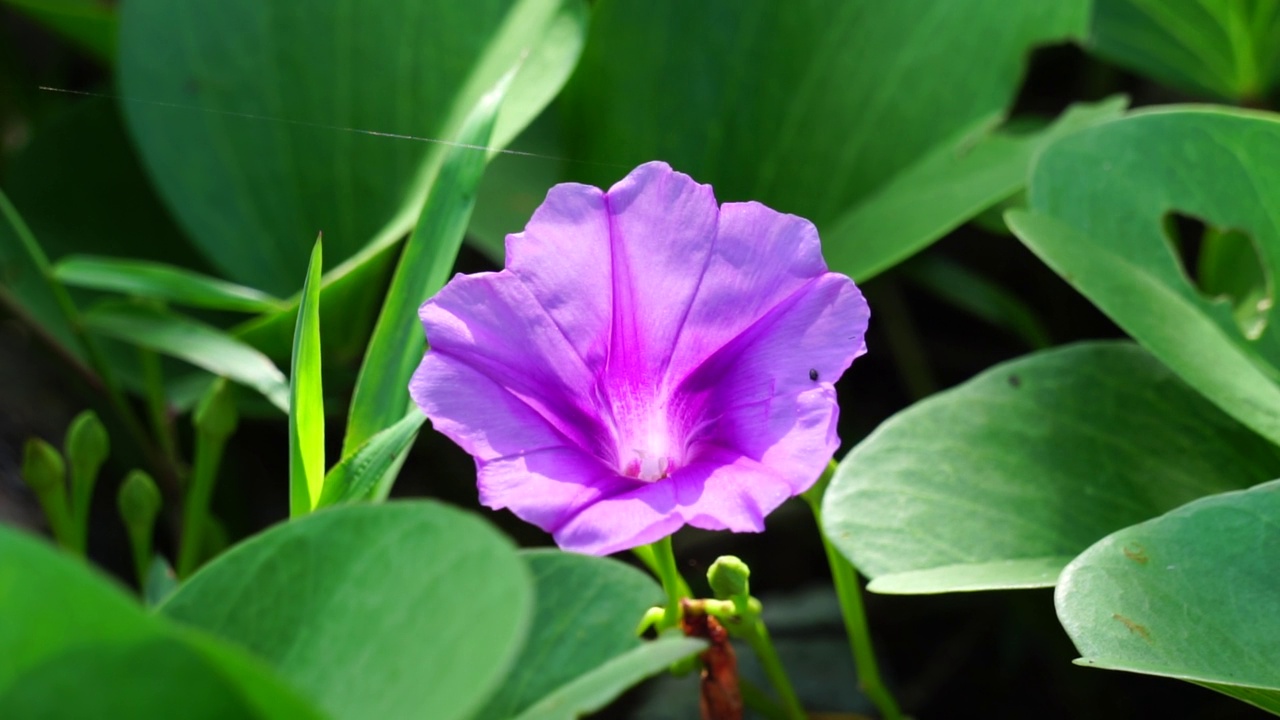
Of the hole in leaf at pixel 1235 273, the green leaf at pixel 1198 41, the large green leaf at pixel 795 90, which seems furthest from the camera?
the green leaf at pixel 1198 41

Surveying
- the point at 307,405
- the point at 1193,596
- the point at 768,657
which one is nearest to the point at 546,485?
the point at 307,405

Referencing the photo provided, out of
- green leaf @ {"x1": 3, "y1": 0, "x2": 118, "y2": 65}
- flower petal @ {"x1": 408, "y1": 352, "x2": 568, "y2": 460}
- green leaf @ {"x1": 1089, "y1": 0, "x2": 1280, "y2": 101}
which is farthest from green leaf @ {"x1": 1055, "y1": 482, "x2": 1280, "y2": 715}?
green leaf @ {"x1": 3, "y1": 0, "x2": 118, "y2": 65}

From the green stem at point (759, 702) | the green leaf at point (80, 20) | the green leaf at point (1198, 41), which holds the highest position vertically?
the green leaf at point (80, 20)

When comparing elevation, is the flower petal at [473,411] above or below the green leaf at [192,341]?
above

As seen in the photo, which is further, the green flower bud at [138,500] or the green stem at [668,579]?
the green flower bud at [138,500]

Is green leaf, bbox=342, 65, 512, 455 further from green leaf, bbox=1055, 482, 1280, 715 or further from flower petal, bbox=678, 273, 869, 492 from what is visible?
green leaf, bbox=1055, 482, 1280, 715

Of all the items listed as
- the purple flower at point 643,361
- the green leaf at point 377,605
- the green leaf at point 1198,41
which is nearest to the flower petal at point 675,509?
the purple flower at point 643,361

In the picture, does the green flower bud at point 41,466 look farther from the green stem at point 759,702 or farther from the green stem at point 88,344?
the green stem at point 759,702
